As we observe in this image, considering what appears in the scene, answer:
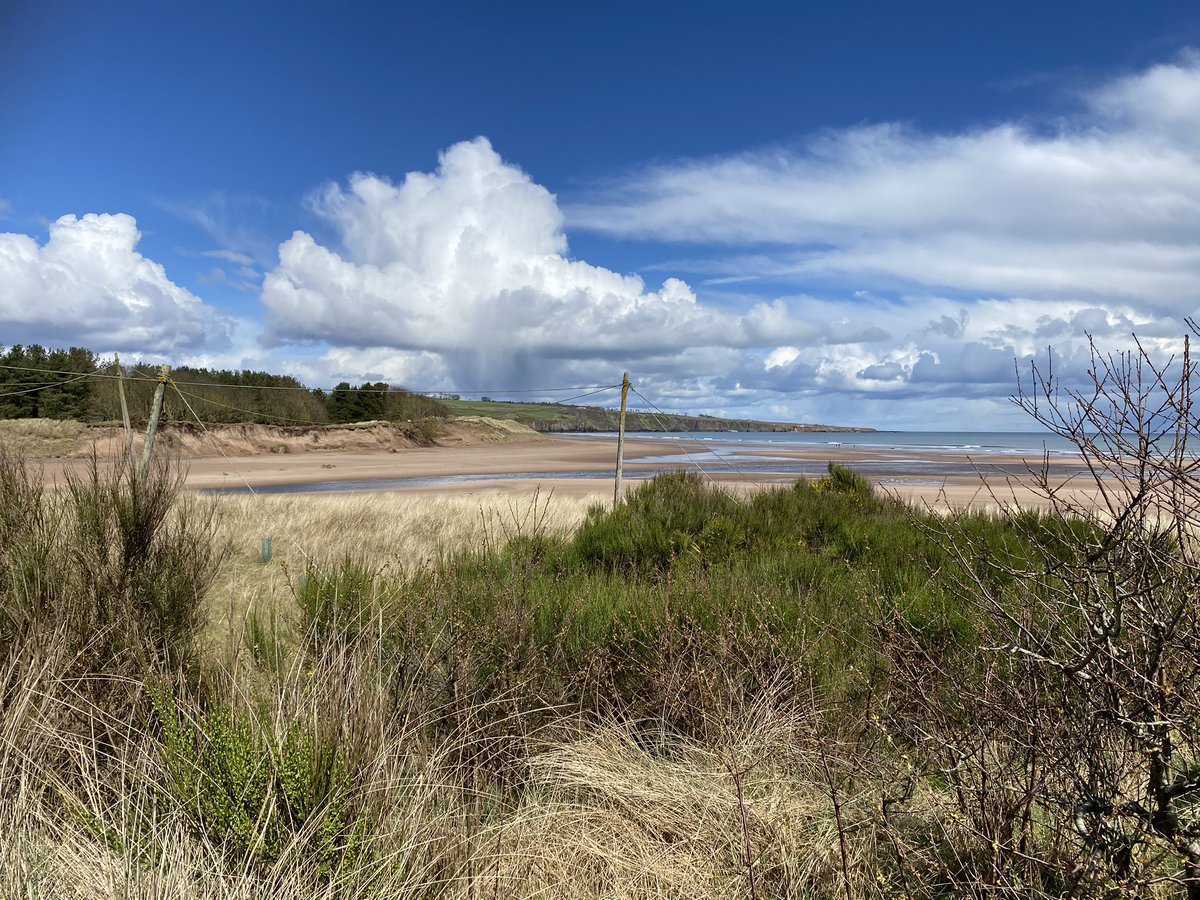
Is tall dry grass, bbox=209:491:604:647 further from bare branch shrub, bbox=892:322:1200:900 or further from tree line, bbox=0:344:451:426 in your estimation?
tree line, bbox=0:344:451:426

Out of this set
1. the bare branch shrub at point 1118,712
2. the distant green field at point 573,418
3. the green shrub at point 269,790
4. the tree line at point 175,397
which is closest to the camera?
the bare branch shrub at point 1118,712

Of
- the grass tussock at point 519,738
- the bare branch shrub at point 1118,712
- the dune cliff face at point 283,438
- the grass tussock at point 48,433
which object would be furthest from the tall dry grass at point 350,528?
the grass tussock at point 48,433

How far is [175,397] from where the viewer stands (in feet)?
140

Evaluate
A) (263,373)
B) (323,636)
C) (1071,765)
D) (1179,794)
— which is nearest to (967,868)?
(1071,765)

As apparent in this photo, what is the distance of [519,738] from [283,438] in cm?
4547

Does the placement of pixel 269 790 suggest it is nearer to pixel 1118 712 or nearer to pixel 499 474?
pixel 1118 712

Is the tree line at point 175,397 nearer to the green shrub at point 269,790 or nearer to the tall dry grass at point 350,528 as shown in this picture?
the tall dry grass at point 350,528

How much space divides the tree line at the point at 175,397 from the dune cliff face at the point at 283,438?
1.48m

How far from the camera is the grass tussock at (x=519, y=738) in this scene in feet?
7.83

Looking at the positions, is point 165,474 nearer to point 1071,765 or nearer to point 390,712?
point 390,712

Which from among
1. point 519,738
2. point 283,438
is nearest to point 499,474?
point 283,438

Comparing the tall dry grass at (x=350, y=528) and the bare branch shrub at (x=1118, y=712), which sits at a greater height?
the bare branch shrub at (x=1118, y=712)

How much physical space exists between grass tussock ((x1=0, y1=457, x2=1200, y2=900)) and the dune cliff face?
1167 inches

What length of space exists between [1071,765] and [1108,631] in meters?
0.50
